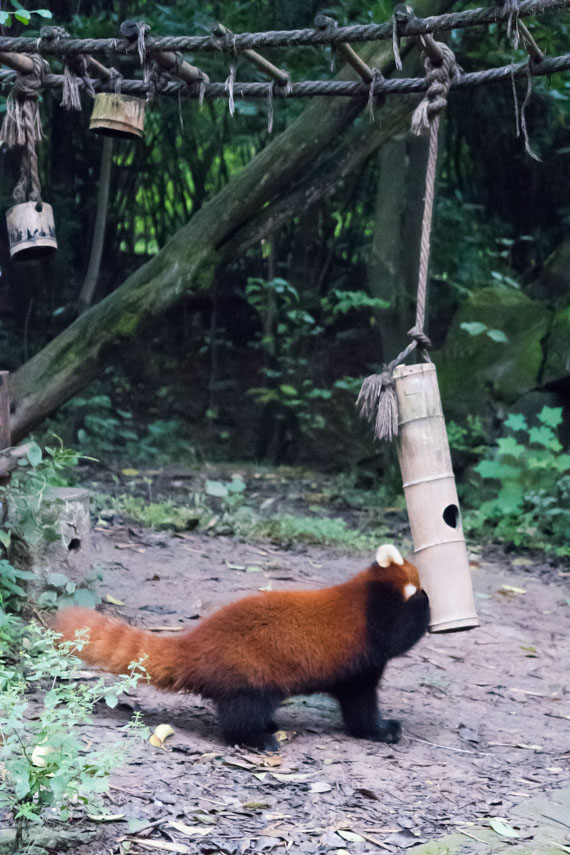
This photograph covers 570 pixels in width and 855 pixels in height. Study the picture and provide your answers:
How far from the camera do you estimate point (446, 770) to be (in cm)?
336

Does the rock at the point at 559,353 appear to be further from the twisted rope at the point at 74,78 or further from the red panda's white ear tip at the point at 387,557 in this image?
→ the twisted rope at the point at 74,78

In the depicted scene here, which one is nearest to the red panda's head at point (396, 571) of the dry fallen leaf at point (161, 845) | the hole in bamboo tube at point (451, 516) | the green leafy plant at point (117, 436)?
the hole in bamboo tube at point (451, 516)

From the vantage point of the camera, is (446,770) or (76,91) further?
(76,91)

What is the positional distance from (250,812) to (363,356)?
878cm

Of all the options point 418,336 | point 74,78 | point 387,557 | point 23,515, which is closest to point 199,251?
point 74,78

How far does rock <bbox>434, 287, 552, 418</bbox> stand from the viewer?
8.45 metres

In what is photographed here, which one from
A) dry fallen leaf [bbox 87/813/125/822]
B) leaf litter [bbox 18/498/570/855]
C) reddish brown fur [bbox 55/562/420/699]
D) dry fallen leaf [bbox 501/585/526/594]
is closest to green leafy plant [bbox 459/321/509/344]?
dry fallen leaf [bbox 501/585/526/594]

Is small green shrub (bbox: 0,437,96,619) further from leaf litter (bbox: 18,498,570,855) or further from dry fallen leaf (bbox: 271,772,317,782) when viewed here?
dry fallen leaf (bbox: 271,772,317,782)

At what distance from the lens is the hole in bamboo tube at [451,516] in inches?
140

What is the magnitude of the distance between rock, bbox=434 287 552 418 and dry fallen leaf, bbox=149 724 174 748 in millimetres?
5891

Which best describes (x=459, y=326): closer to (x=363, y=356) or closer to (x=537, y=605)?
(x=363, y=356)

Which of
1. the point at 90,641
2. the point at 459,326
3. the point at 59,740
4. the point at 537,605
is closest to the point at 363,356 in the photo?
the point at 459,326

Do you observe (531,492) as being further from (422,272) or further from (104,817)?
(104,817)

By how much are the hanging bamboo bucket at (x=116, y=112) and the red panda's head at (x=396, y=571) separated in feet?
7.03
